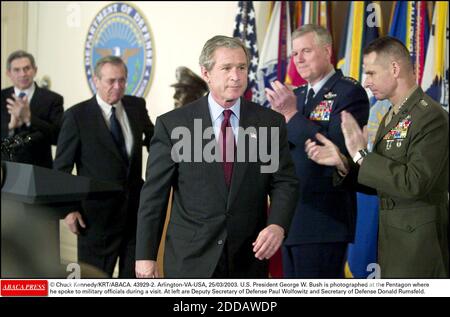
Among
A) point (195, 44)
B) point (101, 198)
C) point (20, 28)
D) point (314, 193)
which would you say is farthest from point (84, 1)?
point (314, 193)

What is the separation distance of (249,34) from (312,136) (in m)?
0.41

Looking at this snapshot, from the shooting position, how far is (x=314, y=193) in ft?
5.55

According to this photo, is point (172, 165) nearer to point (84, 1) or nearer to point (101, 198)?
point (101, 198)

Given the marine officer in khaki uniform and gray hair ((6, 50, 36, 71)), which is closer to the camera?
the marine officer in khaki uniform

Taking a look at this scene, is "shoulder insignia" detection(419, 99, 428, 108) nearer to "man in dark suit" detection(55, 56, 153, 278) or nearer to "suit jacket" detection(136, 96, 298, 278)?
"suit jacket" detection(136, 96, 298, 278)

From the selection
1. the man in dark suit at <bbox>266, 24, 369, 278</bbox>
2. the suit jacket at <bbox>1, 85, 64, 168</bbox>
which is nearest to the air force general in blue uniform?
the man in dark suit at <bbox>266, 24, 369, 278</bbox>

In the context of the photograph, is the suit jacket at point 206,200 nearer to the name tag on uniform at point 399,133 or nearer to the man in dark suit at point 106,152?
the man in dark suit at point 106,152

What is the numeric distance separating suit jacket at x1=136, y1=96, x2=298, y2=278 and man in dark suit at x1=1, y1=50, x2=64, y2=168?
0.28 m

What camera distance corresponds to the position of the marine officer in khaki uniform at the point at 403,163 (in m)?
1.48

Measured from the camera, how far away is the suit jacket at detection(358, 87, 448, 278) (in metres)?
1.47

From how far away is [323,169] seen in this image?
1664 millimetres

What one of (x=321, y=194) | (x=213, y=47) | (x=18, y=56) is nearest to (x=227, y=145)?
(x=213, y=47)

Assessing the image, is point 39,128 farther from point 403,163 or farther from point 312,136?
point 403,163

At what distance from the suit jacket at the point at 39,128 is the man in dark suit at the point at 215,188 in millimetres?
267
